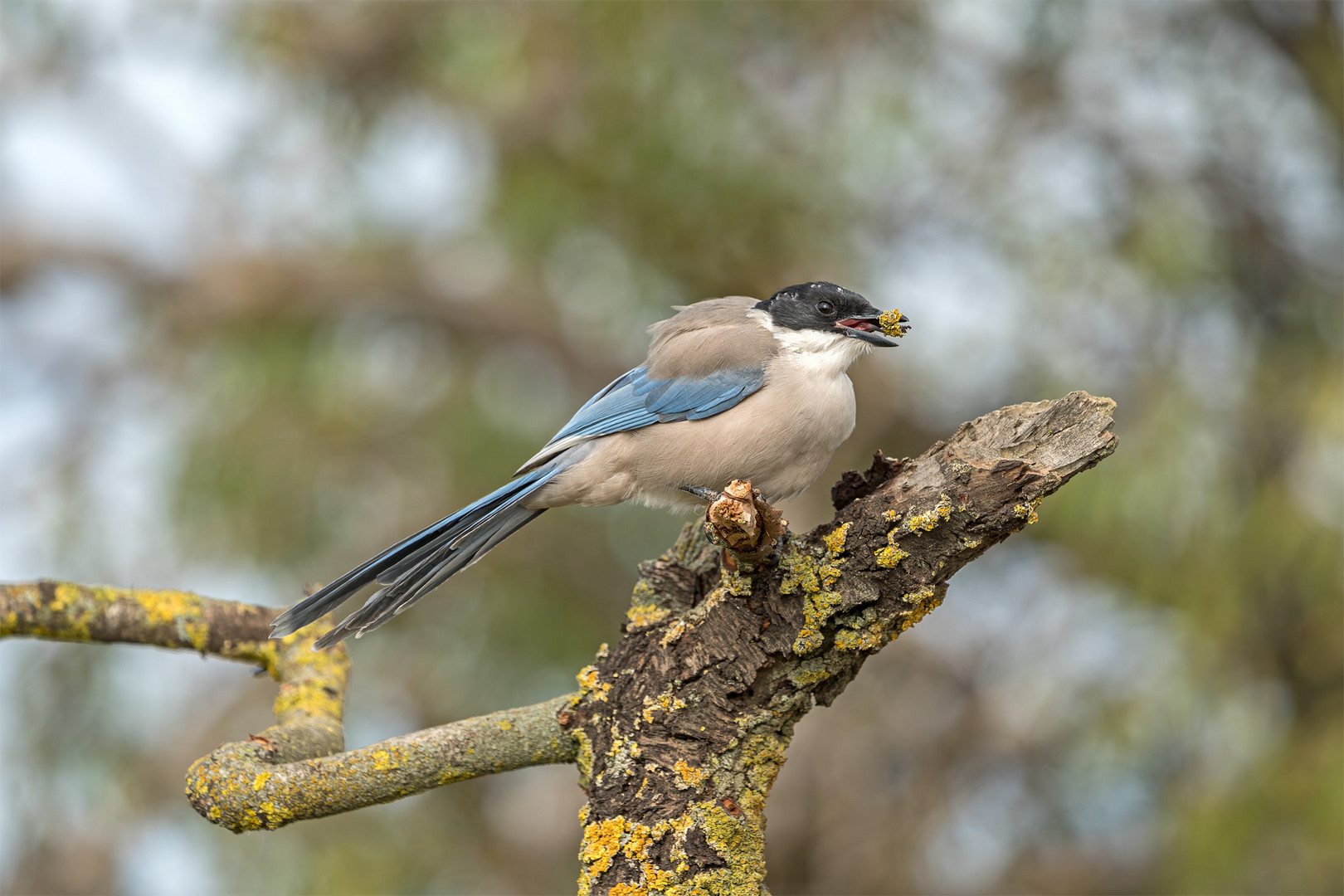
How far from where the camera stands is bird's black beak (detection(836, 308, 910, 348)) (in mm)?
3775

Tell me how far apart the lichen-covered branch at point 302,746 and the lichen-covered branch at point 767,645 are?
188 millimetres

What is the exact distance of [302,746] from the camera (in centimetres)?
296

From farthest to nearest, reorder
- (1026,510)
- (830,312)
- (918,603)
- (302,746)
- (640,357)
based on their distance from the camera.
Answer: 1. (640,357)
2. (830,312)
3. (302,746)
4. (918,603)
5. (1026,510)

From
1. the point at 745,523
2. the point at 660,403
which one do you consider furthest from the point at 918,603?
the point at 660,403

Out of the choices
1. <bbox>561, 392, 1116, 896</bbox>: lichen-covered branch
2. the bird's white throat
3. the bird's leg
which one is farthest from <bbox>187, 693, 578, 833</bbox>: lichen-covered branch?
the bird's white throat

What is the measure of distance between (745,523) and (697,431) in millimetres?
1112

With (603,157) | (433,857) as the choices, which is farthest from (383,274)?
(433,857)

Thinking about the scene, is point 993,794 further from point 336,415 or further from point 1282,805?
point 336,415

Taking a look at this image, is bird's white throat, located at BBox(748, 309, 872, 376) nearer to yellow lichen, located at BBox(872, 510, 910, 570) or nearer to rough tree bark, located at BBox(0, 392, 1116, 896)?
rough tree bark, located at BBox(0, 392, 1116, 896)

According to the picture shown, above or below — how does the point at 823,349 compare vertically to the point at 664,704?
above

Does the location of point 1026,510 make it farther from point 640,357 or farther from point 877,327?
point 640,357

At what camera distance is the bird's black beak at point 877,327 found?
3775 mm

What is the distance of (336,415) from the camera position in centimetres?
754

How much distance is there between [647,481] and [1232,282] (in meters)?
4.61
